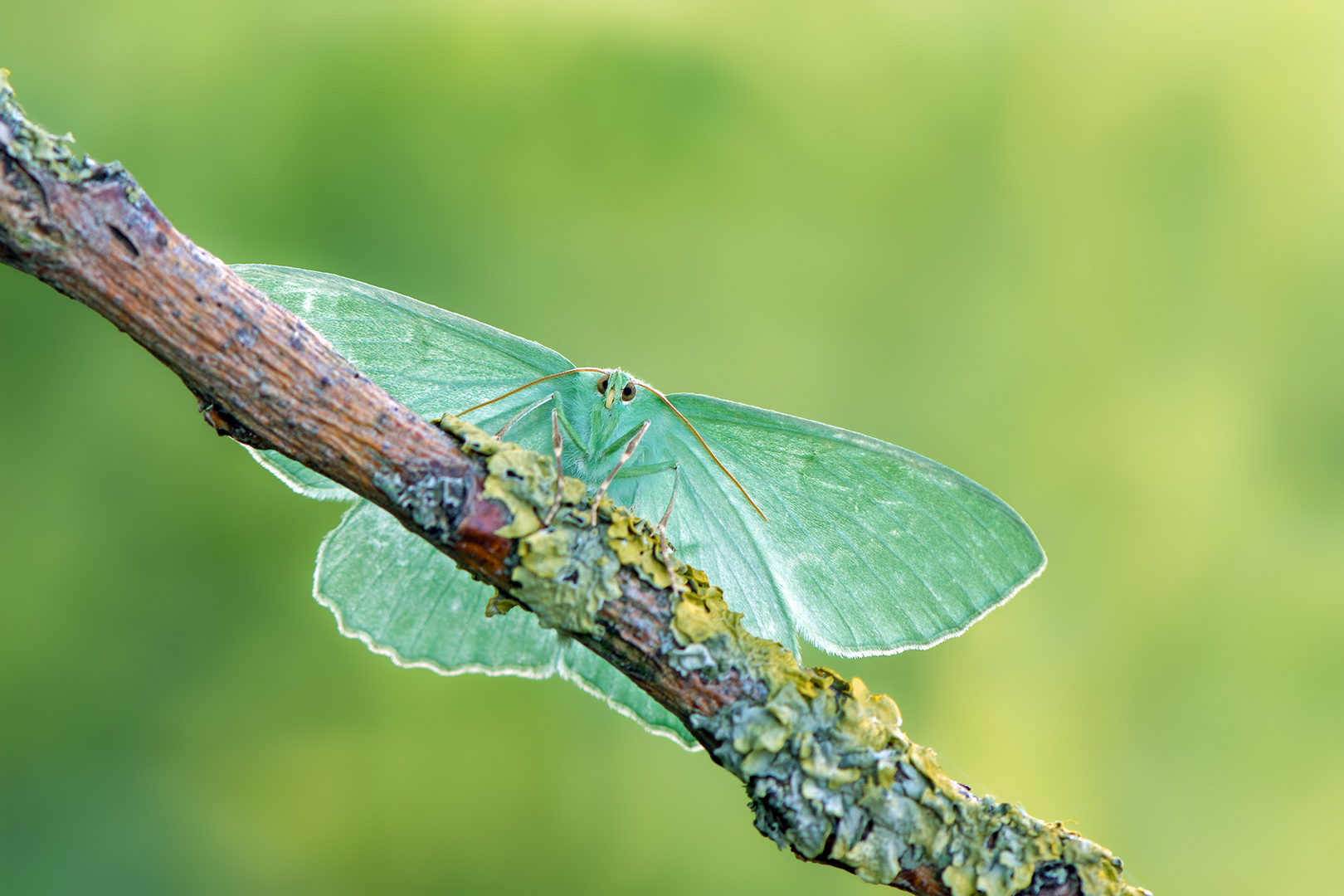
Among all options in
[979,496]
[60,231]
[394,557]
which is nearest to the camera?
[60,231]

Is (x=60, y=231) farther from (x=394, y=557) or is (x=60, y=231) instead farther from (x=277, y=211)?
(x=277, y=211)

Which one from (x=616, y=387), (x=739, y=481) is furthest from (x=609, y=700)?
(x=616, y=387)

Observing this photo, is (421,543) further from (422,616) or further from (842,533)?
(842,533)

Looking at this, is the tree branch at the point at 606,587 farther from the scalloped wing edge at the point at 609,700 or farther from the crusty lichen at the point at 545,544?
the scalloped wing edge at the point at 609,700

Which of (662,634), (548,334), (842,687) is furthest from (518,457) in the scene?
(548,334)

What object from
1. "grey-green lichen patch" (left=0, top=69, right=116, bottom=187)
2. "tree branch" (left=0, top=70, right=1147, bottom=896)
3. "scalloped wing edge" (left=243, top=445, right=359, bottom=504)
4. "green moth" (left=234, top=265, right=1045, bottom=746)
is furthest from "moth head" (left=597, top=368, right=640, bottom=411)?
"grey-green lichen patch" (left=0, top=69, right=116, bottom=187)

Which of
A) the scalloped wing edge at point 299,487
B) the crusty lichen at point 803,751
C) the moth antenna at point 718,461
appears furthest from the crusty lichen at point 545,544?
the scalloped wing edge at point 299,487
